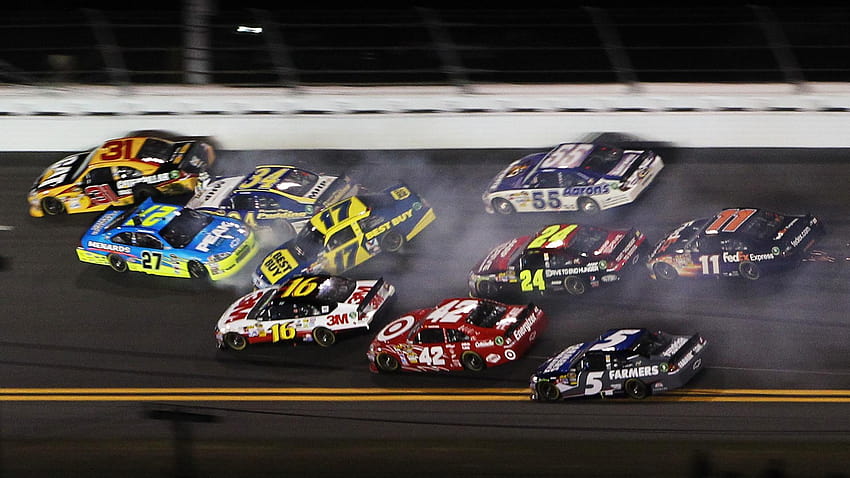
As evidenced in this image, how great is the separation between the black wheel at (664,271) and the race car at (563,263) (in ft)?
1.11

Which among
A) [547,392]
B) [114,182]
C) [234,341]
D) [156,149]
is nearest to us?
[547,392]

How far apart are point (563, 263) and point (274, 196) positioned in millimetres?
5307

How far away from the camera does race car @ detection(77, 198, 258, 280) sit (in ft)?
62.7

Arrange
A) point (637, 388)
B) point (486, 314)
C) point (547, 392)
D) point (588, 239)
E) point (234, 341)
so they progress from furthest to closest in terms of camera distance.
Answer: point (588, 239) → point (234, 341) → point (486, 314) → point (547, 392) → point (637, 388)

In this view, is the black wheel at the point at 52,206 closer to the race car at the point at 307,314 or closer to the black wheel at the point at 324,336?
the race car at the point at 307,314

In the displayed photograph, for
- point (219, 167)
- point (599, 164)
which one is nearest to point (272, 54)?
point (219, 167)

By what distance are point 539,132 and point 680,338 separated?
24.7 feet

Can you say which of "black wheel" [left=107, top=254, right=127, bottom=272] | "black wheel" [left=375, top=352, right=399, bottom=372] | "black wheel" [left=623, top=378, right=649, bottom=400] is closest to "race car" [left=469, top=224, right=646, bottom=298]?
"black wheel" [left=375, top=352, right=399, bottom=372]

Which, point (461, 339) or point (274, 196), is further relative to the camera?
point (274, 196)

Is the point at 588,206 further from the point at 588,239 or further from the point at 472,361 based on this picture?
the point at 472,361

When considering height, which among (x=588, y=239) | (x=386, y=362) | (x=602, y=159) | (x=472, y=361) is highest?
(x=602, y=159)

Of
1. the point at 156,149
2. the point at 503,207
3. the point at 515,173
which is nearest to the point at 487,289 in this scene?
the point at 503,207

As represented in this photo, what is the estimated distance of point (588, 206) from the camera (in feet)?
66.2

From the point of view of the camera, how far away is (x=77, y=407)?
16406 mm
